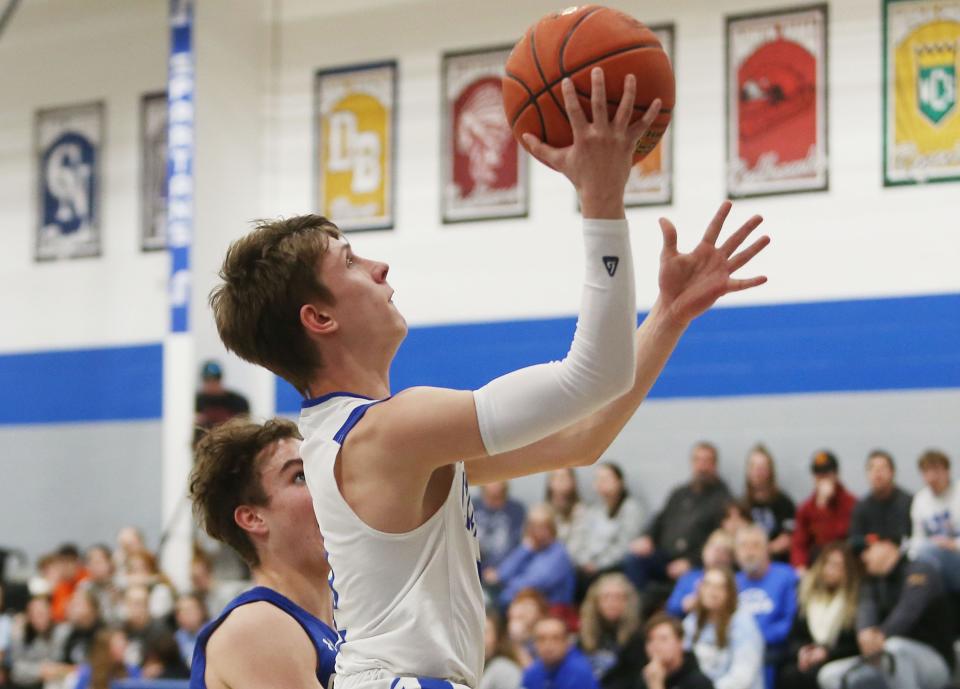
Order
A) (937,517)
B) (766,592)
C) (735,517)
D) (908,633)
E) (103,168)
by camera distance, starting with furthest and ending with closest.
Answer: (103,168) < (735,517) < (937,517) < (766,592) < (908,633)

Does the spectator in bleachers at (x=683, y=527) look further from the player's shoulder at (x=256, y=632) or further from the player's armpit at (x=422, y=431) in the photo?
the player's armpit at (x=422, y=431)

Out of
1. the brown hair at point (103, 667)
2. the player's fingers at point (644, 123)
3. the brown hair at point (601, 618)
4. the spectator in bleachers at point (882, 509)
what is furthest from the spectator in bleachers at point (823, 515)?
the player's fingers at point (644, 123)

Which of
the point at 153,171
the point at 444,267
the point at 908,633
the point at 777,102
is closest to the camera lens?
the point at 908,633

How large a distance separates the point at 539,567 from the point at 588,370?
9.19 meters

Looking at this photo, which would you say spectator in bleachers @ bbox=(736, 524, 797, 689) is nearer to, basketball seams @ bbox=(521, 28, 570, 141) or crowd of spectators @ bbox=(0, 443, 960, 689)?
crowd of spectators @ bbox=(0, 443, 960, 689)

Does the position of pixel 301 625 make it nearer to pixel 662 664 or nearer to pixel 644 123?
pixel 644 123

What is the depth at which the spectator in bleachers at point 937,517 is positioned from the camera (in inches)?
381

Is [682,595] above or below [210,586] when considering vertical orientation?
above

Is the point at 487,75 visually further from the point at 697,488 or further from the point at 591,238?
the point at 591,238

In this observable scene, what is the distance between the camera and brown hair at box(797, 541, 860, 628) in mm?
9527

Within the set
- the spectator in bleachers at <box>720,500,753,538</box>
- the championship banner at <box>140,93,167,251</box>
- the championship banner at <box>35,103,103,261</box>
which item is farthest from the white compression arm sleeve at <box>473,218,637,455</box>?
the championship banner at <box>35,103,103,261</box>

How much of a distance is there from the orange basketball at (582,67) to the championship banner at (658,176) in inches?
380

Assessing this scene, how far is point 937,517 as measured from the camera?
10.3 metres

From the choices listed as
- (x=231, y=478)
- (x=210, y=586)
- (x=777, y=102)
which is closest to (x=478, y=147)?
(x=777, y=102)
